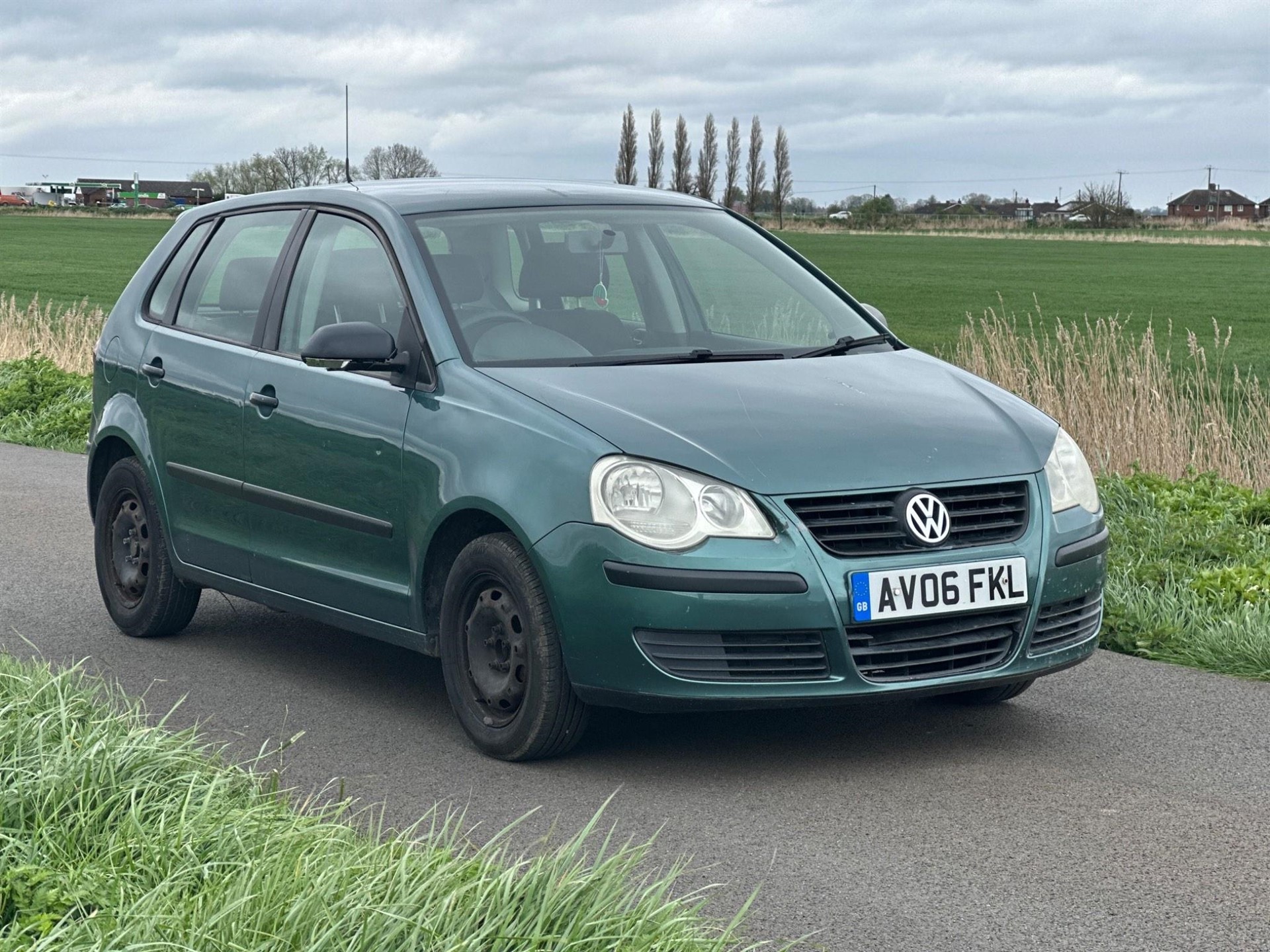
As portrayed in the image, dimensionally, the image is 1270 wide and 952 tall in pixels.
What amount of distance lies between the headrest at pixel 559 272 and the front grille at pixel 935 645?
1656 mm

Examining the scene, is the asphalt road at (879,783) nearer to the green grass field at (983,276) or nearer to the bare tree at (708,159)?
the green grass field at (983,276)

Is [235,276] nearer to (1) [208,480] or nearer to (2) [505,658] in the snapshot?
(1) [208,480]

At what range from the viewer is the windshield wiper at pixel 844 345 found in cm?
605

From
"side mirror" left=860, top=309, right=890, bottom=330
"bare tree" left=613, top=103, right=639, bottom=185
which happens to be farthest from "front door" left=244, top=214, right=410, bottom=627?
"bare tree" left=613, top=103, right=639, bottom=185

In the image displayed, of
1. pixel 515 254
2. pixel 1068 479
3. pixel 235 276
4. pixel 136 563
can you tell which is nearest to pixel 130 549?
pixel 136 563

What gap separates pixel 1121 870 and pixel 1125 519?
458cm

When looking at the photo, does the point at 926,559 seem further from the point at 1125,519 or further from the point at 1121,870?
the point at 1125,519

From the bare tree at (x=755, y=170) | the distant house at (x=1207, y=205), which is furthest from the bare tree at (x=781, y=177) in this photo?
the distant house at (x=1207, y=205)

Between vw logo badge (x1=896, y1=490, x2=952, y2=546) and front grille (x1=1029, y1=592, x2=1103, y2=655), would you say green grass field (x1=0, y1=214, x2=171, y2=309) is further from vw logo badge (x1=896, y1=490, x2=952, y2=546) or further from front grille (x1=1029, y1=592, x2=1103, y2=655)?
vw logo badge (x1=896, y1=490, x2=952, y2=546)

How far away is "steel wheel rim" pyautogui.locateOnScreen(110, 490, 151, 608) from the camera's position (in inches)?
280

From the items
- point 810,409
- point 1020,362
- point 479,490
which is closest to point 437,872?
point 479,490

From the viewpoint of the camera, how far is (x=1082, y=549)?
17.5 ft

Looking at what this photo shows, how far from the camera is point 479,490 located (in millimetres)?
5195

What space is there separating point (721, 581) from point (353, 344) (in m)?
1.45
